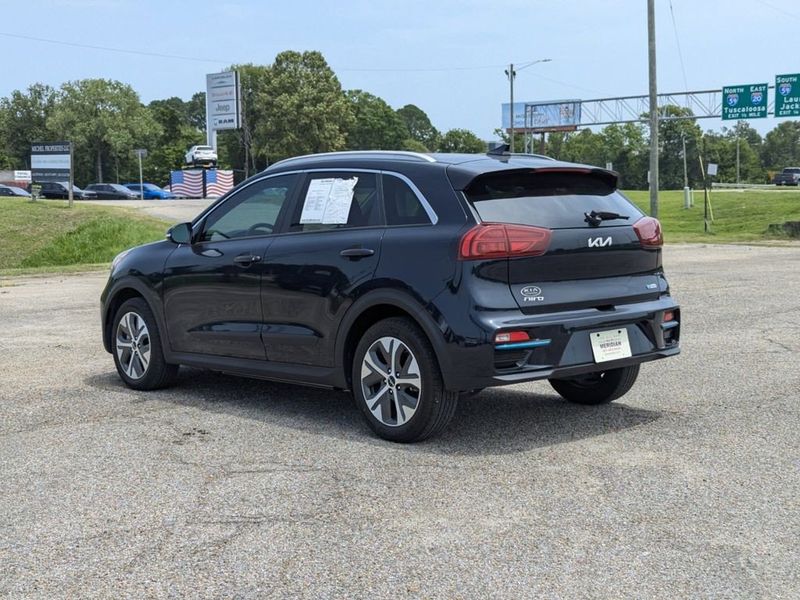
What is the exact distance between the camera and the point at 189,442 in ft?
19.9

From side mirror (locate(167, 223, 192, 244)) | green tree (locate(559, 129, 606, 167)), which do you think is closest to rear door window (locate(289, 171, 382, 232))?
side mirror (locate(167, 223, 192, 244))

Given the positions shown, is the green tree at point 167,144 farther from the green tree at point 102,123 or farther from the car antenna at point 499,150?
the car antenna at point 499,150

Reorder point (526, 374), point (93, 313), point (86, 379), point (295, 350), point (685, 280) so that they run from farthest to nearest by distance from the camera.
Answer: point (685, 280)
point (93, 313)
point (86, 379)
point (295, 350)
point (526, 374)

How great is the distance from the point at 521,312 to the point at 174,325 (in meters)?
2.95

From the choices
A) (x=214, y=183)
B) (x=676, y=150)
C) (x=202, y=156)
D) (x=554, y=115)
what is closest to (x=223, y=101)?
(x=202, y=156)

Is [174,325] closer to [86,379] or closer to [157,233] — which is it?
[86,379]

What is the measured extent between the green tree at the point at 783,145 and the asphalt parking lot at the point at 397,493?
15330 centimetres

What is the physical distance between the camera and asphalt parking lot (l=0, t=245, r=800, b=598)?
3.87 metres

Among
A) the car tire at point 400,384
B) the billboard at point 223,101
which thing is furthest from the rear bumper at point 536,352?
the billboard at point 223,101

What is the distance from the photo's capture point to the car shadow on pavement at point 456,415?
604 cm

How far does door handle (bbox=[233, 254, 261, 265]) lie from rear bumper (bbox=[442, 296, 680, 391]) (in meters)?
1.83

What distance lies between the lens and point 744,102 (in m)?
52.5

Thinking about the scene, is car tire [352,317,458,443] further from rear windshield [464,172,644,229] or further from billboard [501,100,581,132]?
billboard [501,100,581,132]

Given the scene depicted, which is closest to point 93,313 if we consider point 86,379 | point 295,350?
point 86,379
